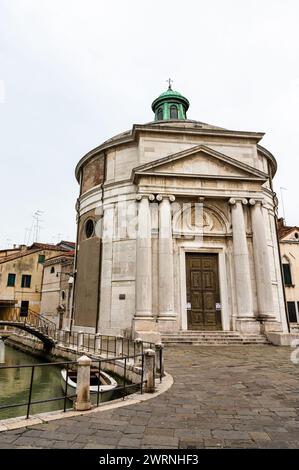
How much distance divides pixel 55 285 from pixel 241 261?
2119 centimetres

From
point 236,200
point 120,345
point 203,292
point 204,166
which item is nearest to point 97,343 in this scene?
point 120,345

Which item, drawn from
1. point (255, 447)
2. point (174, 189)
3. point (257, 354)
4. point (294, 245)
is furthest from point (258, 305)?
point (255, 447)

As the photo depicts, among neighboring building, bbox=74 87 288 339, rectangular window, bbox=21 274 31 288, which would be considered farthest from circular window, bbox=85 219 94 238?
rectangular window, bbox=21 274 31 288

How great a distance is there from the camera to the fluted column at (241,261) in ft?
44.8

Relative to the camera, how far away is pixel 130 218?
1566 centimetres

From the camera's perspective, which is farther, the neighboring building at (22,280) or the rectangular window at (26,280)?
the rectangular window at (26,280)

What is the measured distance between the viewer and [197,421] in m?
4.02

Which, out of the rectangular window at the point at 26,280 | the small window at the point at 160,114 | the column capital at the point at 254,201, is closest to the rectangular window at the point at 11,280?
the rectangular window at the point at 26,280

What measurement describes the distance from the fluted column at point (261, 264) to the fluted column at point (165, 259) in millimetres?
3997

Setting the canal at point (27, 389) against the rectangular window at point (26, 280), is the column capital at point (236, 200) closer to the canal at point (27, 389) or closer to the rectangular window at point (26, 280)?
the canal at point (27, 389)

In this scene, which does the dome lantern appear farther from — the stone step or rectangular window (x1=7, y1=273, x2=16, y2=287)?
rectangular window (x1=7, y1=273, x2=16, y2=287)

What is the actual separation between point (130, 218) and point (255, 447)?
12958 millimetres

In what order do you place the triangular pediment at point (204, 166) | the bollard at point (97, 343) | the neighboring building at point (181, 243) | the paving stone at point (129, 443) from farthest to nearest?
the triangular pediment at point (204, 166) < the neighboring building at point (181, 243) < the bollard at point (97, 343) < the paving stone at point (129, 443)
